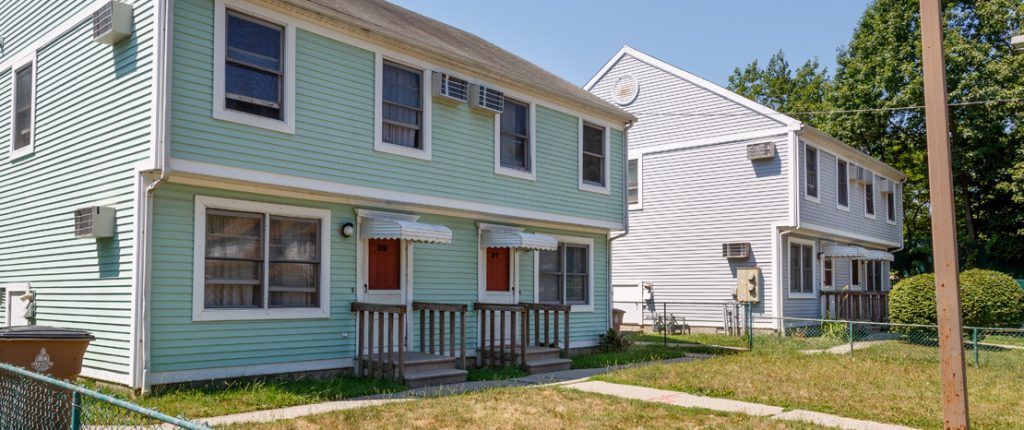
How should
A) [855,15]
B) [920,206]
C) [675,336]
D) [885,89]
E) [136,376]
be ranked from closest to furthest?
[136,376] < [675,336] < [885,89] < [855,15] < [920,206]

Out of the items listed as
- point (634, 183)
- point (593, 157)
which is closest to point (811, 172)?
point (634, 183)

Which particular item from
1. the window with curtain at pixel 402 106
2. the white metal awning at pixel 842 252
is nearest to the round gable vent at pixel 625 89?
the white metal awning at pixel 842 252

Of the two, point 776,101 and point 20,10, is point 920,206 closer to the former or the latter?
point 776,101

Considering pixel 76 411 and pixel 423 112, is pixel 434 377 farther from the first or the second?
pixel 76 411

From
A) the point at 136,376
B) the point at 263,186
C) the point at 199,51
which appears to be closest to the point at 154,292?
the point at 136,376

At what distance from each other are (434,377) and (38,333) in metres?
4.72

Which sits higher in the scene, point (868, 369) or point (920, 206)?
point (920, 206)

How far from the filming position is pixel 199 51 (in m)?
9.39

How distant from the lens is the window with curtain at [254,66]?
9.77 meters

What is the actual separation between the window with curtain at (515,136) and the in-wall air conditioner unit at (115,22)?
5.93 m

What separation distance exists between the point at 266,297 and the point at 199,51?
2996 mm

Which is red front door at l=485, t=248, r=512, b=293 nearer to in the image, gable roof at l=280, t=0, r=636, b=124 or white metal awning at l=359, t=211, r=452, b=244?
white metal awning at l=359, t=211, r=452, b=244

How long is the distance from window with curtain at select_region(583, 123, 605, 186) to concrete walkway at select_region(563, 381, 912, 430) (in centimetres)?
544

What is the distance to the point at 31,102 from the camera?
37.3 feet
